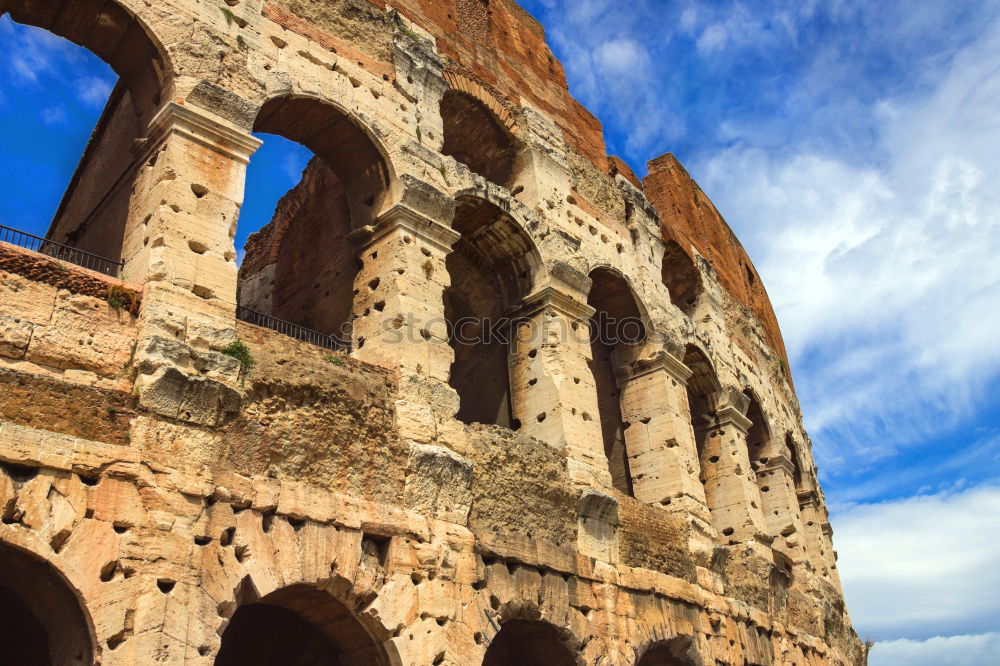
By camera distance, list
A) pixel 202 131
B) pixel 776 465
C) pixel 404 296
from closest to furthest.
→ pixel 202 131 → pixel 404 296 → pixel 776 465

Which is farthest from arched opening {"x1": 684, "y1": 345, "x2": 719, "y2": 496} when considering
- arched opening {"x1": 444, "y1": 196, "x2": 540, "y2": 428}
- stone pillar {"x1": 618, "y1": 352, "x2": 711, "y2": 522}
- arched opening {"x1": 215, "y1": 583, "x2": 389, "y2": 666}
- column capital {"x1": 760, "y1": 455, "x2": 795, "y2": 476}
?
arched opening {"x1": 215, "y1": 583, "x2": 389, "y2": 666}

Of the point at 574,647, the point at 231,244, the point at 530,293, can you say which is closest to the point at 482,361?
the point at 530,293

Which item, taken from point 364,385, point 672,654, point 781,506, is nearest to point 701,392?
point 781,506

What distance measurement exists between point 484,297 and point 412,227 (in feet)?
9.57

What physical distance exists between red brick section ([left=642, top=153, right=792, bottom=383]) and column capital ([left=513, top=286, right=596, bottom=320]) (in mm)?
4378

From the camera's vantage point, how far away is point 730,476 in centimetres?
1366

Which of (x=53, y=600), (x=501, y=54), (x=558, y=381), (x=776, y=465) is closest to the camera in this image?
(x=53, y=600)

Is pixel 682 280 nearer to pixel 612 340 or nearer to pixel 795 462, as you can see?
pixel 612 340

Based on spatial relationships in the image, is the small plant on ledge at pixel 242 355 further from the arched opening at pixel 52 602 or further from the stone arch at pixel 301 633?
the arched opening at pixel 52 602

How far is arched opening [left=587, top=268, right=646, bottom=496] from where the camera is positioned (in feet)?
41.3

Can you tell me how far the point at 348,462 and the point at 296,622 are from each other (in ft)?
5.88

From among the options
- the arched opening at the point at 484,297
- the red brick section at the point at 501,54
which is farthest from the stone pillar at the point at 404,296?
the red brick section at the point at 501,54

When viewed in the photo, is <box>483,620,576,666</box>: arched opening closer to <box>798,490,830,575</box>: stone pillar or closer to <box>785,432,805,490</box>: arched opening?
<box>798,490,830,575</box>: stone pillar

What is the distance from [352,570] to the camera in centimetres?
691
